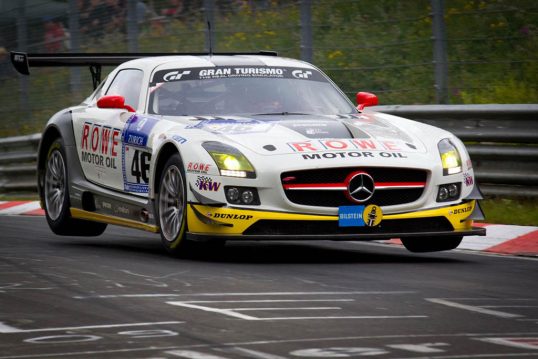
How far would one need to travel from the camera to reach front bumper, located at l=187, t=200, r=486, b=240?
9172 mm

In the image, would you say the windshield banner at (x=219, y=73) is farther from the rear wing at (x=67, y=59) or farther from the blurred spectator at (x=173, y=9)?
the blurred spectator at (x=173, y=9)

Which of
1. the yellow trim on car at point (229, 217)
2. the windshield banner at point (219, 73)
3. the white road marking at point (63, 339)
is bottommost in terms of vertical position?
the yellow trim on car at point (229, 217)

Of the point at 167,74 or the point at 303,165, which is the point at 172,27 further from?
the point at 303,165

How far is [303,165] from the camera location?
9.16 m

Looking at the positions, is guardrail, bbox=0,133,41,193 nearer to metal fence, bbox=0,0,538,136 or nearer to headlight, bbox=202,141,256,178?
metal fence, bbox=0,0,538,136

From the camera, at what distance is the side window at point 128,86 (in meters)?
11.1

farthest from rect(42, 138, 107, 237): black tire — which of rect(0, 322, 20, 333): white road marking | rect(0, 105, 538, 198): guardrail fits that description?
rect(0, 322, 20, 333): white road marking

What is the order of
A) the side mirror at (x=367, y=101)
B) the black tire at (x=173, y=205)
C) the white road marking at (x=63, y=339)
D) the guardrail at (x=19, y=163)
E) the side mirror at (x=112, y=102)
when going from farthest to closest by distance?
the guardrail at (x=19, y=163) → the side mirror at (x=367, y=101) → the side mirror at (x=112, y=102) → the black tire at (x=173, y=205) → the white road marking at (x=63, y=339)

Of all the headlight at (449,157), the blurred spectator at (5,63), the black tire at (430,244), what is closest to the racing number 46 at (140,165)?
the black tire at (430,244)

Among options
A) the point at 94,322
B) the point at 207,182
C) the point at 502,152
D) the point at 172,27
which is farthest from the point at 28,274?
the point at 172,27

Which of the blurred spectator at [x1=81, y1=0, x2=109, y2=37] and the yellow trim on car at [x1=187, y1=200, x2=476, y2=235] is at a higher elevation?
the blurred spectator at [x1=81, y1=0, x2=109, y2=37]

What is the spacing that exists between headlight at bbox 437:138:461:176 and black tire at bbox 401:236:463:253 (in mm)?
561

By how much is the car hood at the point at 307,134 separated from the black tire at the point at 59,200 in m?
2.26

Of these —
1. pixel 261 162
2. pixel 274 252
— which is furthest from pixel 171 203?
pixel 274 252
